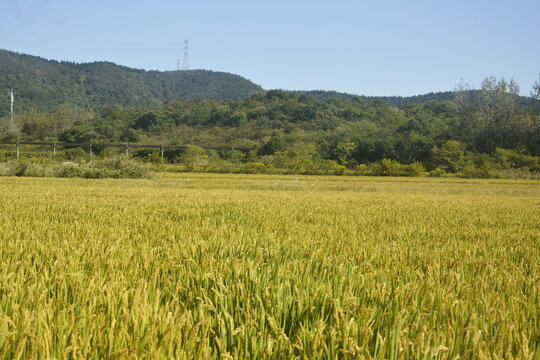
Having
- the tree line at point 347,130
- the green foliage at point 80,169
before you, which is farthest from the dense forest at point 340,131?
the green foliage at point 80,169

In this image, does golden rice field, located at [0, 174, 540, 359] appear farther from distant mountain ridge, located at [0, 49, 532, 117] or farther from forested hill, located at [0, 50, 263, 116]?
forested hill, located at [0, 50, 263, 116]

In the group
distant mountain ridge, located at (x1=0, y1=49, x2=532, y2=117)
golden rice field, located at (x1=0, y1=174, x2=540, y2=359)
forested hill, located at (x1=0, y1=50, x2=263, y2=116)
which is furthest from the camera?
forested hill, located at (x1=0, y1=50, x2=263, y2=116)

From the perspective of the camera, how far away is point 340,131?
73625 millimetres

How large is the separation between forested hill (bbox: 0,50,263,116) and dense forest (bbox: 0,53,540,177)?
25.4 ft

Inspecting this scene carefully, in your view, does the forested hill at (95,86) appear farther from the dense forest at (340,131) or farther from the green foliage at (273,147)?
the green foliage at (273,147)

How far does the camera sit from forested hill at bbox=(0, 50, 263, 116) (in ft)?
509

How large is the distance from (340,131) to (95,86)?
140433mm

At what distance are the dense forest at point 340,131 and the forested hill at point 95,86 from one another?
7742 mm

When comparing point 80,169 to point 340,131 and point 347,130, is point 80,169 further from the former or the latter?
point 340,131

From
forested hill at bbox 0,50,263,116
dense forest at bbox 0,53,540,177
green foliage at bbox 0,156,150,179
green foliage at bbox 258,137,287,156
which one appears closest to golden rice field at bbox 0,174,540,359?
green foliage at bbox 0,156,150,179

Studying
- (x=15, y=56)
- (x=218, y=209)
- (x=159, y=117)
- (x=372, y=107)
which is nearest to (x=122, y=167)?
(x=218, y=209)

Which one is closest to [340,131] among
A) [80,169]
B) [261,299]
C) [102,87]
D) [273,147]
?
[273,147]

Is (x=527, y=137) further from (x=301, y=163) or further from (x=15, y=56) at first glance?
(x=15, y=56)

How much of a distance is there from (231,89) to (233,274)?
19030 cm
